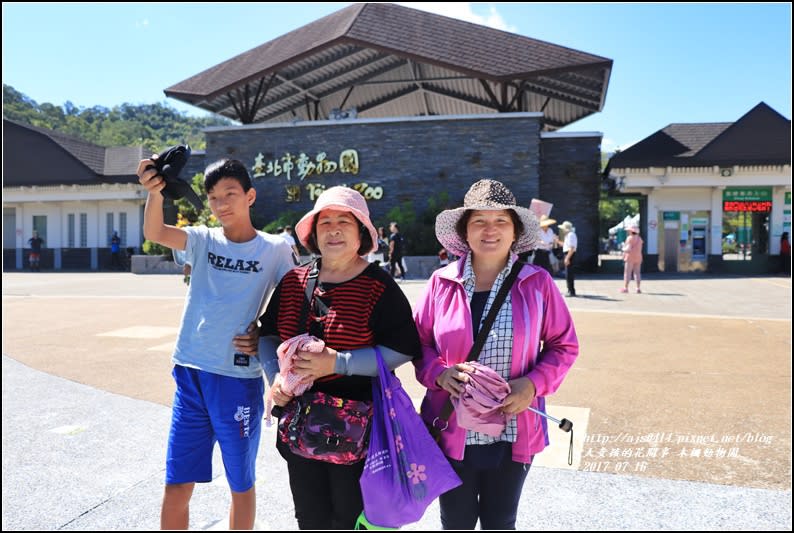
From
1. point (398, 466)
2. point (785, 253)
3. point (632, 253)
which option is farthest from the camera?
point (785, 253)

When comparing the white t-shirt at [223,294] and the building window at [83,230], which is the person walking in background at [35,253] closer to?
the building window at [83,230]

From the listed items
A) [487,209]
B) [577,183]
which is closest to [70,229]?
[577,183]

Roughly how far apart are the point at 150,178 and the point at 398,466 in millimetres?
1600

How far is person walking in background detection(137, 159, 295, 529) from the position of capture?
2543mm

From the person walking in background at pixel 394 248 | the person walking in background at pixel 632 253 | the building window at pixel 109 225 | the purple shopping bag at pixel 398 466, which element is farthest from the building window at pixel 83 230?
the purple shopping bag at pixel 398 466

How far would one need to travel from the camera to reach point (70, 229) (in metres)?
31.2

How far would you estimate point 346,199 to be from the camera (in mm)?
2332

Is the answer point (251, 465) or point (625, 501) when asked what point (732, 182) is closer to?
point (625, 501)

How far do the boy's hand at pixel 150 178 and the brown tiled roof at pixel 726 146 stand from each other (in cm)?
2277

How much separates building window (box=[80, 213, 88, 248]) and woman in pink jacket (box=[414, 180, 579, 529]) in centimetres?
3306

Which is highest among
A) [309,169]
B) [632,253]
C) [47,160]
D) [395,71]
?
[395,71]

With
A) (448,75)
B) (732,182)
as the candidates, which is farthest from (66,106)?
(732,182)

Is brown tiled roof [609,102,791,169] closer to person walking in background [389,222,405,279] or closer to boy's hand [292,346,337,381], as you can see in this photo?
person walking in background [389,222,405,279]

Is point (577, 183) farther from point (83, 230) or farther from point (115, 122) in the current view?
point (115, 122)
